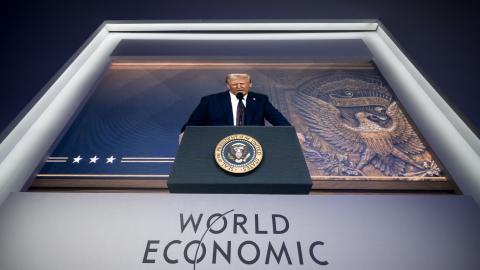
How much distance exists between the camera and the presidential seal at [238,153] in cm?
129

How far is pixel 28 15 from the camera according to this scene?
8.48ft

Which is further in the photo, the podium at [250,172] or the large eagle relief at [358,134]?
the large eagle relief at [358,134]

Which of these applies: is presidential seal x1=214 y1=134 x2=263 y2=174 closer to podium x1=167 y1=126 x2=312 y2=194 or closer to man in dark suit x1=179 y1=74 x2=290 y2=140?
podium x1=167 y1=126 x2=312 y2=194

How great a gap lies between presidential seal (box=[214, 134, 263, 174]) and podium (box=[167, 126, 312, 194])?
0.02 meters

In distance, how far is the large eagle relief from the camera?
79.0 inches

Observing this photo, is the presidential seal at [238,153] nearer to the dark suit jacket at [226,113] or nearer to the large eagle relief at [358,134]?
the dark suit jacket at [226,113]

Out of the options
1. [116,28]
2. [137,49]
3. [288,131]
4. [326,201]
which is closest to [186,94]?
[137,49]

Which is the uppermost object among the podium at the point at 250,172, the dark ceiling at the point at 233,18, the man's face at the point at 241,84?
the dark ceiling at the point at 233,18

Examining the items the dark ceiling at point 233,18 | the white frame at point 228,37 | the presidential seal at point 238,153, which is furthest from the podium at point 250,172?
the dark ceiling at point 233,18

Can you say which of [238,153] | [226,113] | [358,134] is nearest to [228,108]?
[226,113]

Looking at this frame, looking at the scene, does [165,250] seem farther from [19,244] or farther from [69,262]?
[19,244]

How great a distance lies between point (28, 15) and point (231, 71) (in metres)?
1.66

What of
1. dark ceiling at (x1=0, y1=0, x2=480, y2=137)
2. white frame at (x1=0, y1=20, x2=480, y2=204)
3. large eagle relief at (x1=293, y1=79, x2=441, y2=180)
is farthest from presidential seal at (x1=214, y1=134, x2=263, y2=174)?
dark ceiling at (x1=0, y1=0, x2=480, y2=137)

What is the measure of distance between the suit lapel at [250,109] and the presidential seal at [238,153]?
49cm
